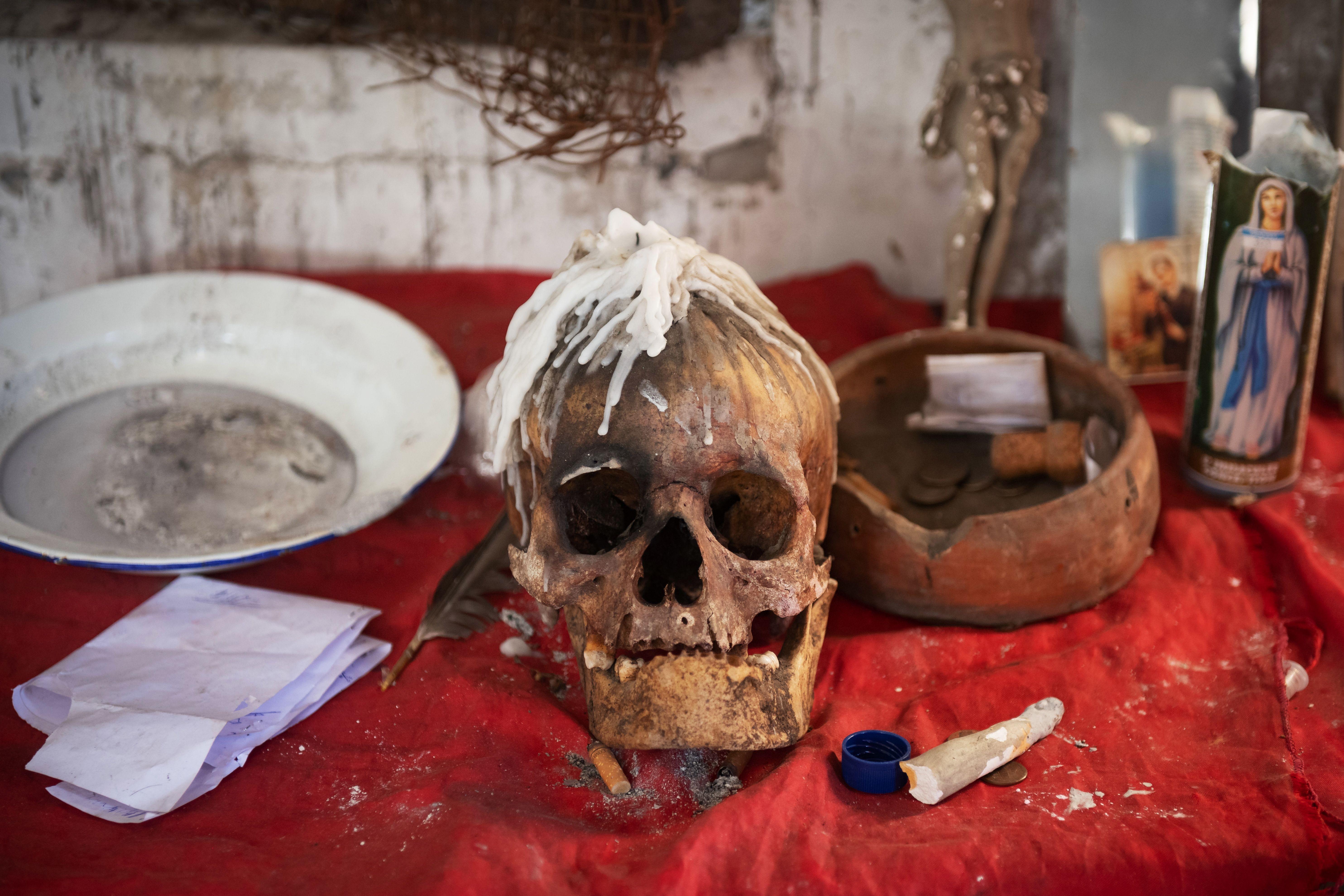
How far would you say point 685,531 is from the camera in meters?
1.52

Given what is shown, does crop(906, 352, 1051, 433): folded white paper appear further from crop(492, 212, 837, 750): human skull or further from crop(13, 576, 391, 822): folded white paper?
crop(13, 576, 391, 822): folded white paper

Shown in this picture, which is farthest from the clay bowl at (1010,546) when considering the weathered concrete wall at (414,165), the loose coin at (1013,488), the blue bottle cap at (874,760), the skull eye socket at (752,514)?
the weathered concrete wall at (414,165)

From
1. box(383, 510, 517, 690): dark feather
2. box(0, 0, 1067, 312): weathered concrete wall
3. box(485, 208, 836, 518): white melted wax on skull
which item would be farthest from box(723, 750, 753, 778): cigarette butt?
box(0, 0, 1067, 312): weathered concrete wall

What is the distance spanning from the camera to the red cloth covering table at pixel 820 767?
1.25 m

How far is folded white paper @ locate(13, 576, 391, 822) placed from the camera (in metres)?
1.41

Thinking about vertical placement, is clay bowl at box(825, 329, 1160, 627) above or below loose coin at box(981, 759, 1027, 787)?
above

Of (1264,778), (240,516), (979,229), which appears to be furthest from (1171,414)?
(240,516)

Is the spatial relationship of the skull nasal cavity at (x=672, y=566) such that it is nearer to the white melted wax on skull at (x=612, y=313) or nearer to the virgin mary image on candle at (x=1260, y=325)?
the white melted wax on skull at (x=612, y=313)

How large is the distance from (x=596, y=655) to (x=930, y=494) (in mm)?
939

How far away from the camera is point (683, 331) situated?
4.82ft

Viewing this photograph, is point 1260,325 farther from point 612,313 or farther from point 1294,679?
point 612,313

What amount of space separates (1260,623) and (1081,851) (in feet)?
2.48

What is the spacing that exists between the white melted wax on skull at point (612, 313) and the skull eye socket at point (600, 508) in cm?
13

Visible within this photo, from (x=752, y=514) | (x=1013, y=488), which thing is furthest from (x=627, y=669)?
(x=1013, y=488)
